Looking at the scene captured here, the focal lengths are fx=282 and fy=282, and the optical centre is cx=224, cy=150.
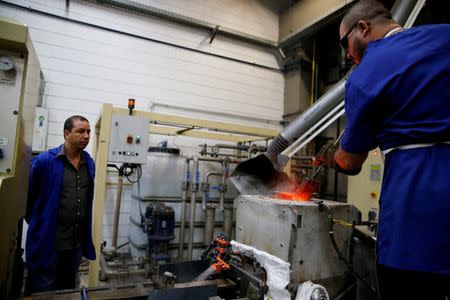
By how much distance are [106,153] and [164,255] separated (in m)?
1.53

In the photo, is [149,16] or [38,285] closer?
[38,285]

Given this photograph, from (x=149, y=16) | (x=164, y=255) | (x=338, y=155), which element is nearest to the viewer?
(x=338, y=155)

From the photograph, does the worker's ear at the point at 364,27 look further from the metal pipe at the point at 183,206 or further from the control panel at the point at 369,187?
the metal pipe at the point at 183,206

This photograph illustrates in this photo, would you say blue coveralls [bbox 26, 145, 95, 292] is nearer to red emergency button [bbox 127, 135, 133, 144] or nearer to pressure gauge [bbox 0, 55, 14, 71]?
red emergency button [bbox 127, 135, 133, 144]

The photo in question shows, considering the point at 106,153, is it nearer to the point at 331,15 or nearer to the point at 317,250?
the point at 317,250

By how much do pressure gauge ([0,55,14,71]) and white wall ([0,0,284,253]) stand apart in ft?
9.20

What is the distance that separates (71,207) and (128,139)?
73cm

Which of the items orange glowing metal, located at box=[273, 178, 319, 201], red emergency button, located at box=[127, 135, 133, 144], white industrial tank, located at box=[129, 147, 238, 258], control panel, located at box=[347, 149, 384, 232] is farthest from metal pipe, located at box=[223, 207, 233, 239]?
orange glowing metal, located at box=[273, 178, 319, 201]

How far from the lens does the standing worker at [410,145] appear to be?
29.0 inches

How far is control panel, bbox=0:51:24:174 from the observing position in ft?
2.88

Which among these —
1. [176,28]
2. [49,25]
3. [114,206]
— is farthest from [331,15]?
[114,206]

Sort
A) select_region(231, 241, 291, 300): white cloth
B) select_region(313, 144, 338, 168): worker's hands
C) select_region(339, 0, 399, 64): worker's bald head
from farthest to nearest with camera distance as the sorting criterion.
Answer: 1. select_region(313, 144, 338, 168): worker's hands
2. select_region(231, 241, 291, 300): white cloth
3. select_region(339, 0, 399, 64): worker's bald head

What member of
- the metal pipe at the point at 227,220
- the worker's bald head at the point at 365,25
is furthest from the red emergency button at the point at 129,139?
the worker's bald head at the point at 365,25

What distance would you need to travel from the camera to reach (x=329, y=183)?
167 inches
